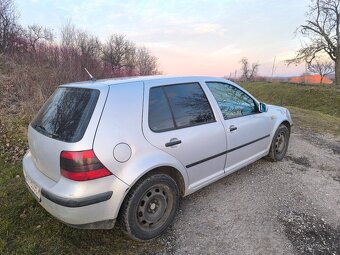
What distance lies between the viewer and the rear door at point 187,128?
2885mm

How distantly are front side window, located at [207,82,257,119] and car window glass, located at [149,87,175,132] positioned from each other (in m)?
0.89

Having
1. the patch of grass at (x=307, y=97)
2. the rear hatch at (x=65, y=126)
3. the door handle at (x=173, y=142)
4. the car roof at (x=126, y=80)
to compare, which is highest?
the car roof at (x=126, y=80)

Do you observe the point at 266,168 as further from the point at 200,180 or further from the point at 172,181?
the point at 172,181

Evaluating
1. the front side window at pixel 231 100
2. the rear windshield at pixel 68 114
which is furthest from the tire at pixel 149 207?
the front side window at pixel 231 100

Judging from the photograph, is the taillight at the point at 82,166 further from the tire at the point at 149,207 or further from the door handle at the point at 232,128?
→ the door handle at the point at 232,128

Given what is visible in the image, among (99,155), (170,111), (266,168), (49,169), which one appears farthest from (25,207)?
(266,168)

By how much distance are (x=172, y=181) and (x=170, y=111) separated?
2.55ft

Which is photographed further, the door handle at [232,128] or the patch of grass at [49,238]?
the door handle at [232,128]

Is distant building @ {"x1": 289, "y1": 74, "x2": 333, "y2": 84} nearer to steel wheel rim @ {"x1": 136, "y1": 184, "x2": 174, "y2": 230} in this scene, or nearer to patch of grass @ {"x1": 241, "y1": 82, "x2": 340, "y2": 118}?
patch of grass @ {"x1": 241, "y1": 82, "x2": 340, "y2": 118}

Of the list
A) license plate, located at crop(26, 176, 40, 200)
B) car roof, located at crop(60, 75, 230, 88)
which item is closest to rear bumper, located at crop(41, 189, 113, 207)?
license plate, located at crop(26, 176, 40, 200)

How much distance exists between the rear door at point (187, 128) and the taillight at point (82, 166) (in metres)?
0.58

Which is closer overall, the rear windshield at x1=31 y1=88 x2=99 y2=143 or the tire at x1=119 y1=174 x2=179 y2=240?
the rear windshield at x1=31 y1=88 x2=99 y2=143

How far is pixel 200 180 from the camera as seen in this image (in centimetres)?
339

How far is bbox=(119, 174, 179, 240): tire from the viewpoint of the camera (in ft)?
8.79
